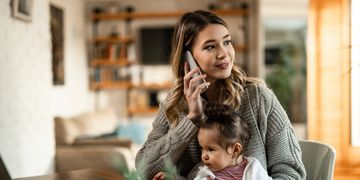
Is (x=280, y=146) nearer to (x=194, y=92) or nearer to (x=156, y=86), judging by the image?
(x=194, y=92)

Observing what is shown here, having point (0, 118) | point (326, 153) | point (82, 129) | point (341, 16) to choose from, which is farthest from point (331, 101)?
point (82, 129)

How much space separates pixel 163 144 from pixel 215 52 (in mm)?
360

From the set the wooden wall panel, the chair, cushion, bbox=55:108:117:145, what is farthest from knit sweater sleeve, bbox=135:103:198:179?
cushion, bbox=55:108:117:145

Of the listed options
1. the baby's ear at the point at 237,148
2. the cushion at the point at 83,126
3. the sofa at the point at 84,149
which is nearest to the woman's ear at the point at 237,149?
the baby's ear at the point at 237,148

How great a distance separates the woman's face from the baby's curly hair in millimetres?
122

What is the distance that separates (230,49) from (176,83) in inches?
10.5

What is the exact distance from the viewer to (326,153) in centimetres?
158

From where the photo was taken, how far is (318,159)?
5.37 ft

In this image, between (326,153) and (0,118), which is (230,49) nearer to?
(326,153)

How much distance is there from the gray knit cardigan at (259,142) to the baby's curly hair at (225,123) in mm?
76

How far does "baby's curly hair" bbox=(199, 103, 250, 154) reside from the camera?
4.48 feet

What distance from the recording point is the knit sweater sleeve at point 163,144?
4.86ft

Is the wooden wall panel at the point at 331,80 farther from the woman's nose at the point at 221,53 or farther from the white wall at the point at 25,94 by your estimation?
the white wall at the point at 25,94

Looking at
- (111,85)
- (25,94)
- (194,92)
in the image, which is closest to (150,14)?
(111,85)
